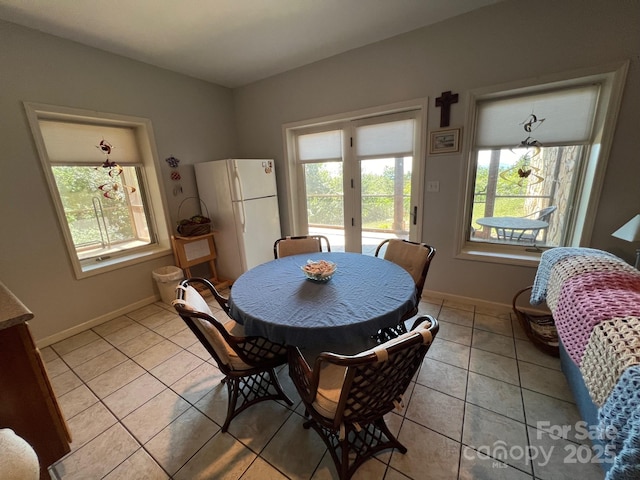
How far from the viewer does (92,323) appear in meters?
2.59

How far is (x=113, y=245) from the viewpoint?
2.89 metres

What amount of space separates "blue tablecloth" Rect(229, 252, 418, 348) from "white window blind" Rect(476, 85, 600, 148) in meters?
1.69

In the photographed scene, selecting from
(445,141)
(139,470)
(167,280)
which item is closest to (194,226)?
(167,280)

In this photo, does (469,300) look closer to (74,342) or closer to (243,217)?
(243,217)

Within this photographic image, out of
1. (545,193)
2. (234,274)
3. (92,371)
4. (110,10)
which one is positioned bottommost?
(92,371)

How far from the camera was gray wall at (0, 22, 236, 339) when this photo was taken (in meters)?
2.04

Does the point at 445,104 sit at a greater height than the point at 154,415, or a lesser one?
greater

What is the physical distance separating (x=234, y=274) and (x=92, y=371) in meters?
1.61

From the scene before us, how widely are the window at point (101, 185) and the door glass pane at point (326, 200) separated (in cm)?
185

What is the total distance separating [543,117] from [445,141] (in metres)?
0.76

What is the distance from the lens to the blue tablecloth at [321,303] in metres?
1.19

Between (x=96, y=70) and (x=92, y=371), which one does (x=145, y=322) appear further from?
(x=96, y=70)

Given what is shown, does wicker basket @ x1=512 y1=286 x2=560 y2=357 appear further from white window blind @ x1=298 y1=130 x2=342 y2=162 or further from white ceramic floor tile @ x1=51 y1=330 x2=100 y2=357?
white ceramic floor tile @ x1=51 y1=330 x2=100 y2=357

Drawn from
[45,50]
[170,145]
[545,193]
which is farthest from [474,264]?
[45,50]
